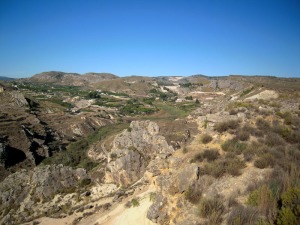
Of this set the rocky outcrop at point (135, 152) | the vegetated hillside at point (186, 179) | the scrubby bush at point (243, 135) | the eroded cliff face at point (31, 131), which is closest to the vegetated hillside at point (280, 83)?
the vegetated hillside at point (186, 179)

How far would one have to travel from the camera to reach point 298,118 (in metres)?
17.4

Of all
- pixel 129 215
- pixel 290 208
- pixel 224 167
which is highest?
pixel 290 208

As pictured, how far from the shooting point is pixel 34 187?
2567cm

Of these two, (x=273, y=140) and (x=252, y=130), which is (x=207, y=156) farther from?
(x=252, y=130)

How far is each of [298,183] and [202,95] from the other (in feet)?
443

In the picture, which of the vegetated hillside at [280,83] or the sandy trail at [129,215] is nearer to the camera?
the sandy trail at [129,215]

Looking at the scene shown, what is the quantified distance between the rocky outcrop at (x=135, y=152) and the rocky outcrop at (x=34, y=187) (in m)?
4.10

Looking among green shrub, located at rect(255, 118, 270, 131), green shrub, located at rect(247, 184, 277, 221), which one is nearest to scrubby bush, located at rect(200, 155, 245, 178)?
green shrub, located at rect(247, 184, 277, 221)

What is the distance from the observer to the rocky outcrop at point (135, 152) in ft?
90.0

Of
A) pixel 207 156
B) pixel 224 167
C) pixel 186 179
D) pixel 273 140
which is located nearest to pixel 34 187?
pixel 186 179

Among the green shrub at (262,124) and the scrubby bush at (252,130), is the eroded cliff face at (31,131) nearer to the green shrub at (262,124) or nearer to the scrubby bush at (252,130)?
the scrubby bush at (252,130)

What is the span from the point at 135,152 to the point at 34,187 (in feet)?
39.7

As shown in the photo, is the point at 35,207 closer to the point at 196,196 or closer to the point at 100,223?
the point at 100,223

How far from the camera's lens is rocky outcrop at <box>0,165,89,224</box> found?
23688 millimetres
